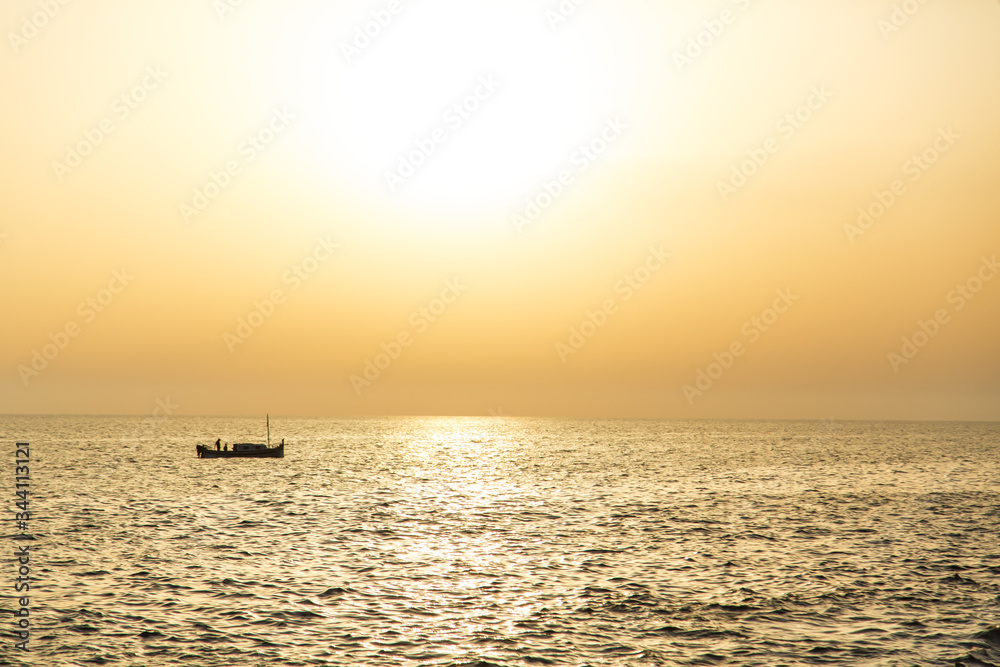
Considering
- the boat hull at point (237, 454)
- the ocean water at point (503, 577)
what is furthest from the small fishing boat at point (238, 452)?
the ocean water at point (503, 577)

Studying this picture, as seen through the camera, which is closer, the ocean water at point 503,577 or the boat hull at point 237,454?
the ocean water at point 503,577

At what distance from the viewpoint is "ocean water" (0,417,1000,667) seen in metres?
26.5

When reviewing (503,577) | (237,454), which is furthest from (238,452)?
(503,577)

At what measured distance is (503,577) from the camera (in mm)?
36844

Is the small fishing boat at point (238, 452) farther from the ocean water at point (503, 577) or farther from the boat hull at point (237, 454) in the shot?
the ocean water at point (503, 577)

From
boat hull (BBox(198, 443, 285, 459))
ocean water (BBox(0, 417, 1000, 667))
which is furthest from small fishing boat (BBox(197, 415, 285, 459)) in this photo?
ocean water (BBox(0, 417, 1000, 667))

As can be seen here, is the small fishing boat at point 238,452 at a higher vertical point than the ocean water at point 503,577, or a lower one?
higher

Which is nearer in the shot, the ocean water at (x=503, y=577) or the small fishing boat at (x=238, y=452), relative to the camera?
the ocean water at (x=503, y=577)

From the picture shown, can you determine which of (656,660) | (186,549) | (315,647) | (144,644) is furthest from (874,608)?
(186,549)

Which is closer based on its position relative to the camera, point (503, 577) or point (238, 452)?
point (503, 577)

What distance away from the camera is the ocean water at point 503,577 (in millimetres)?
26516

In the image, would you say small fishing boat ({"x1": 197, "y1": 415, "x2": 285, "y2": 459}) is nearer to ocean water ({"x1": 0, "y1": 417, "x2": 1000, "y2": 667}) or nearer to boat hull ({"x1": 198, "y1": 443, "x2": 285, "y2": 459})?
boat hull ({"x1": 198, "y1": 443, "x2": 285, "y2": 459})

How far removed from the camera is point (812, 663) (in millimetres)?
25234

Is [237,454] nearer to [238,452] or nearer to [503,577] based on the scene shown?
[238,452]
